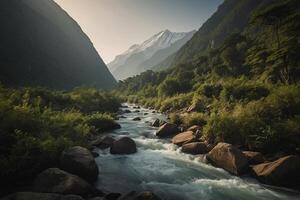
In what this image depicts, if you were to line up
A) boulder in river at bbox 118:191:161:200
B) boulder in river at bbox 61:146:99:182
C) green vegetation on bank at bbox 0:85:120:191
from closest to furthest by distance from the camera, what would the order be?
boulder in river at bbox 118:191:161:200, green vegetation on bank at bbox 0:85:120:191, boulder in river at bbox 61:146:99:182

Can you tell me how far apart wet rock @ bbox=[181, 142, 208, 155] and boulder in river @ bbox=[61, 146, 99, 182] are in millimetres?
7001

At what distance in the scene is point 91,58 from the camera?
642 feet

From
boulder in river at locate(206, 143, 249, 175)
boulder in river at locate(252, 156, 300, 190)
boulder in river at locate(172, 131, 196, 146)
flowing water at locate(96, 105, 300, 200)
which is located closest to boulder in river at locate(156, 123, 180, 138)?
boulder in river at locate(172, 131, 196, 146)

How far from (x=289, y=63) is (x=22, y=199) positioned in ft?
88.5

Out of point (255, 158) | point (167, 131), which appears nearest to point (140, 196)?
point (255, 158)

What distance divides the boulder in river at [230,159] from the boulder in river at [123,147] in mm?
5647

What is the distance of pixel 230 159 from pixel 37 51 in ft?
378

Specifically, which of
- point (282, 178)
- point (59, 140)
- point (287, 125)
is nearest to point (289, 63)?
point (287, 125)

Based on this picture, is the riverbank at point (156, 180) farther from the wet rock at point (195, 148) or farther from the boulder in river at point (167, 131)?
the boulder in river at point (167, 131)

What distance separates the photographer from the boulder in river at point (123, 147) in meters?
16.7

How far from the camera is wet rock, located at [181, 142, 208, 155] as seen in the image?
16525mm

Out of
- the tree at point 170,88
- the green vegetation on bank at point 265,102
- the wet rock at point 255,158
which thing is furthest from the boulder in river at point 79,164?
the tree at point 170,88

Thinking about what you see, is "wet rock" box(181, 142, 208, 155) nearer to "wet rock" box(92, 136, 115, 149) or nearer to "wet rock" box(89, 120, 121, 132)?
"wet rock" box(92, 136, 115, 149)

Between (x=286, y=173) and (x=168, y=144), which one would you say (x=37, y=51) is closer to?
(x=168, y=144)
